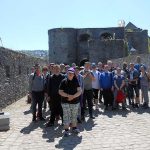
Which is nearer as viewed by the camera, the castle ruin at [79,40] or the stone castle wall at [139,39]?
the stone castle wall at [139,39]

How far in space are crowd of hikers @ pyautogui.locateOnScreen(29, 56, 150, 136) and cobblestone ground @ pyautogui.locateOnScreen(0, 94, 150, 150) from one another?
15.7 inches

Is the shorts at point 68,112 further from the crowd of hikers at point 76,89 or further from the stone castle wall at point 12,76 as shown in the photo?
the stone castle wall at point 12,76

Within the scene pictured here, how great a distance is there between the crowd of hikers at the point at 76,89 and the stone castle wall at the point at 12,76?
2937 mm

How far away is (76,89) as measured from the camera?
9.52 metres

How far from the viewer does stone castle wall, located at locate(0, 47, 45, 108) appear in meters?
15.6

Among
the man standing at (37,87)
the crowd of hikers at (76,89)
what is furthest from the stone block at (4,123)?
the man standing at (37,87)

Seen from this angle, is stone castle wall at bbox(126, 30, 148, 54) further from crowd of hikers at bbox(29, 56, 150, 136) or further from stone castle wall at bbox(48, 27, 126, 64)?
crowd of hikers at bbox(29, 56, 150, 136)

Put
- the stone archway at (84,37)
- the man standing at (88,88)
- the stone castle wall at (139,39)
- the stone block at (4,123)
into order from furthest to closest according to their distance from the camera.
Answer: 1. the stone archway at (84,37)
2. the stone castle wall at (139,39)
3. the man standing at (88,88)
4. the stone block at (4,123)

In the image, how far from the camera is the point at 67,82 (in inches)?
375

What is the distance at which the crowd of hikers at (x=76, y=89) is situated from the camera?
948cm

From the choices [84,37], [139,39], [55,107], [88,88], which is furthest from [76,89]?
[84,37]

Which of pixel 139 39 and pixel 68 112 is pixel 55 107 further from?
pixel 139 39

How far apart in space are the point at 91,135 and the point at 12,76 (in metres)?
9.14

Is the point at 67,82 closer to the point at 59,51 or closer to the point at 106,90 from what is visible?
the point at 106,90
